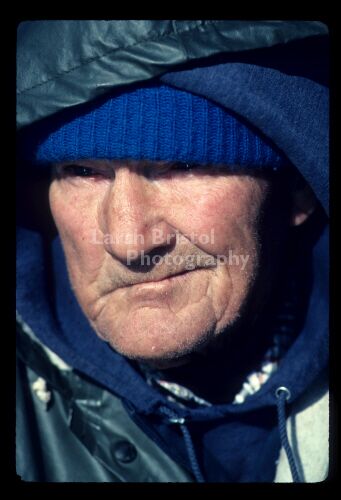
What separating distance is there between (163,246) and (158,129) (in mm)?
305

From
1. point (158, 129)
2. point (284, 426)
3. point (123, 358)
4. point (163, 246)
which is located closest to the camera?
point (158, 129)

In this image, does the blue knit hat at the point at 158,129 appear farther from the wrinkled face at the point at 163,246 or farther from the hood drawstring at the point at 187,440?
the hood drawstring at the point at 187,440

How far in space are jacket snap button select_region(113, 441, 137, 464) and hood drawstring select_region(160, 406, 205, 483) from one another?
0.47ft

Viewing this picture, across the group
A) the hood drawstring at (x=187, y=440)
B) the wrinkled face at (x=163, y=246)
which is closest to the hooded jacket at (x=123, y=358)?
the hood drawstring at (x=187, y=440)

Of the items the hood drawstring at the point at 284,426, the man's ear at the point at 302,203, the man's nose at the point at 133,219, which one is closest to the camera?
the man's nose at the point at 133,219

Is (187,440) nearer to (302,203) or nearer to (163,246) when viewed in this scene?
(163,246)

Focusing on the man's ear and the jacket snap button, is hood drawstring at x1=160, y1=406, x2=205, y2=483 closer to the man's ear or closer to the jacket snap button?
the jacket snap button

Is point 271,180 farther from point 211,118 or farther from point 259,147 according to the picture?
point 211,118

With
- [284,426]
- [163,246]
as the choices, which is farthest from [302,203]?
[284,426]

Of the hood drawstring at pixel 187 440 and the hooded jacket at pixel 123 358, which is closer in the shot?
the hooded jacket at pixel 123 358

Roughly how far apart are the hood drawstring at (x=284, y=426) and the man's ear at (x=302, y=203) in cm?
54

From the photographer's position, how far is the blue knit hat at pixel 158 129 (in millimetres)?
1270

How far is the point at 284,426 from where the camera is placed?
1512 millimetres

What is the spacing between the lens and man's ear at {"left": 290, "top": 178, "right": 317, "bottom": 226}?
1.65 m
